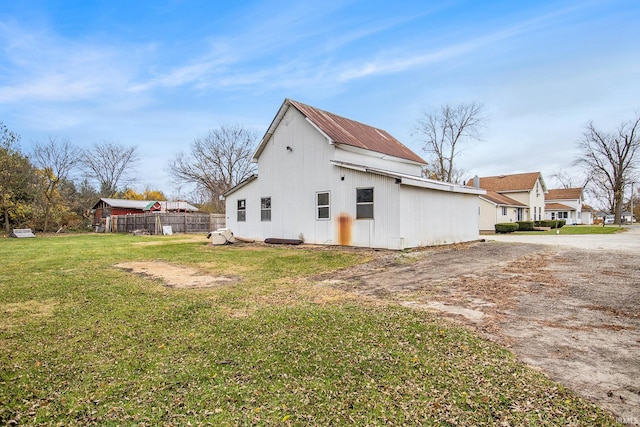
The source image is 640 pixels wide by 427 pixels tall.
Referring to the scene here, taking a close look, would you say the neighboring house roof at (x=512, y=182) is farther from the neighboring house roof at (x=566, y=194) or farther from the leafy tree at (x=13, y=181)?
the leafy tree at (x=13, y=181)

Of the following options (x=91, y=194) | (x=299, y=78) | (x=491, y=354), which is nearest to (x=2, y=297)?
(x=491, y=354)

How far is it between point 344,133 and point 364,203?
181 inches

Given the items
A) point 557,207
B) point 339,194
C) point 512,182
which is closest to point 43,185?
point 339,194

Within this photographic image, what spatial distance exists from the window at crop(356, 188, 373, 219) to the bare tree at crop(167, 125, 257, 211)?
96.7 ft

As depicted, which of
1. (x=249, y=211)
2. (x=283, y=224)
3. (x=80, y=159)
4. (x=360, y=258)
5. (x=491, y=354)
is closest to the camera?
(x=491, y=354)

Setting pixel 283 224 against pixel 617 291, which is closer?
pixel 617 291

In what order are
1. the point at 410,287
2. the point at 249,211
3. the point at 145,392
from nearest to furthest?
the point at 145,392, the point at 410,287, the point at 249,211

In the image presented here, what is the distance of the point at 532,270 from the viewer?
9055mm

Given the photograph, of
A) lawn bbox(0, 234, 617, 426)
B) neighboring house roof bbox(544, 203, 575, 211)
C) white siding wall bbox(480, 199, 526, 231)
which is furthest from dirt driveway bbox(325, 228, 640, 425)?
neighboring house roof bbox(544, 203, 575, 211)

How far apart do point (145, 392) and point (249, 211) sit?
1601 centimetres

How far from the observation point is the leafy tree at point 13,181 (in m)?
27.8

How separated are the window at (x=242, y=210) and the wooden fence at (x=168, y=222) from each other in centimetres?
1415

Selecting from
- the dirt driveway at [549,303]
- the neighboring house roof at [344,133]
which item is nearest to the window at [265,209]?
the neighboring house roof at [344,133]

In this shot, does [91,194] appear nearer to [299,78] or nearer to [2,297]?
[299,78]
